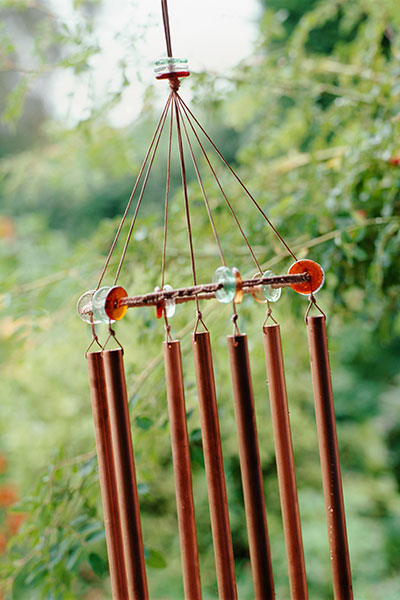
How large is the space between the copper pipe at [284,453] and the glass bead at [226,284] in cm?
8

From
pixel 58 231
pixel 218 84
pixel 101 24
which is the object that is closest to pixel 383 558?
pixel 218 84

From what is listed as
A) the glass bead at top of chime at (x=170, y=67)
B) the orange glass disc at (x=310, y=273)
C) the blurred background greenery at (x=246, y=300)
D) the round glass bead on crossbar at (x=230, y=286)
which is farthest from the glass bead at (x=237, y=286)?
the blurred background greenery at (x=246, y=300)

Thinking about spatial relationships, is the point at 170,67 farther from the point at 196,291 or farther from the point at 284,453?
the point at 284,453

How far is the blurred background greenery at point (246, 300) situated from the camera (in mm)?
989

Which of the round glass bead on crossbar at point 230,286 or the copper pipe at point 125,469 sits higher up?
the round glass bead on crossbar at point 230,286

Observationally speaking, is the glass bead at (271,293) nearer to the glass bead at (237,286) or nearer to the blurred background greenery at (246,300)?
the glass bead at (237,286)

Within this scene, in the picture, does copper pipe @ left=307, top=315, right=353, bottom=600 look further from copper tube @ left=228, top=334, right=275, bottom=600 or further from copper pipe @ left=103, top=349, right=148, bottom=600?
copper pipe @ left=103, top=349, right=148, bottom=600

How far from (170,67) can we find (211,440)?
37cm

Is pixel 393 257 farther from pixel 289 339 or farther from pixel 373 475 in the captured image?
pixel 373 475

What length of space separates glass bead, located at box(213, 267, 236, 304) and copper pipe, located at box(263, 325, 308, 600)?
0.27ft

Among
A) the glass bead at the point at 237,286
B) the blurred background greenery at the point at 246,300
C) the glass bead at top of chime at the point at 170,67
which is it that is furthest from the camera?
the blurred background greenery at the point at 246,300

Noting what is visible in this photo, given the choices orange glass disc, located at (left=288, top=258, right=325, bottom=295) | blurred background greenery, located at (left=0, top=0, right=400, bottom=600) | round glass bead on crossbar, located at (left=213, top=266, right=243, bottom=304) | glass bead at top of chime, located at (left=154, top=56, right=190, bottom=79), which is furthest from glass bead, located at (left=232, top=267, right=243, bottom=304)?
A: blurred background greenery, located at (left=0, top=0, right=400, bottom=600)

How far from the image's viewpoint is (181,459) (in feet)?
1.81

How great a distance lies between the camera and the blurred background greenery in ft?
3.24
